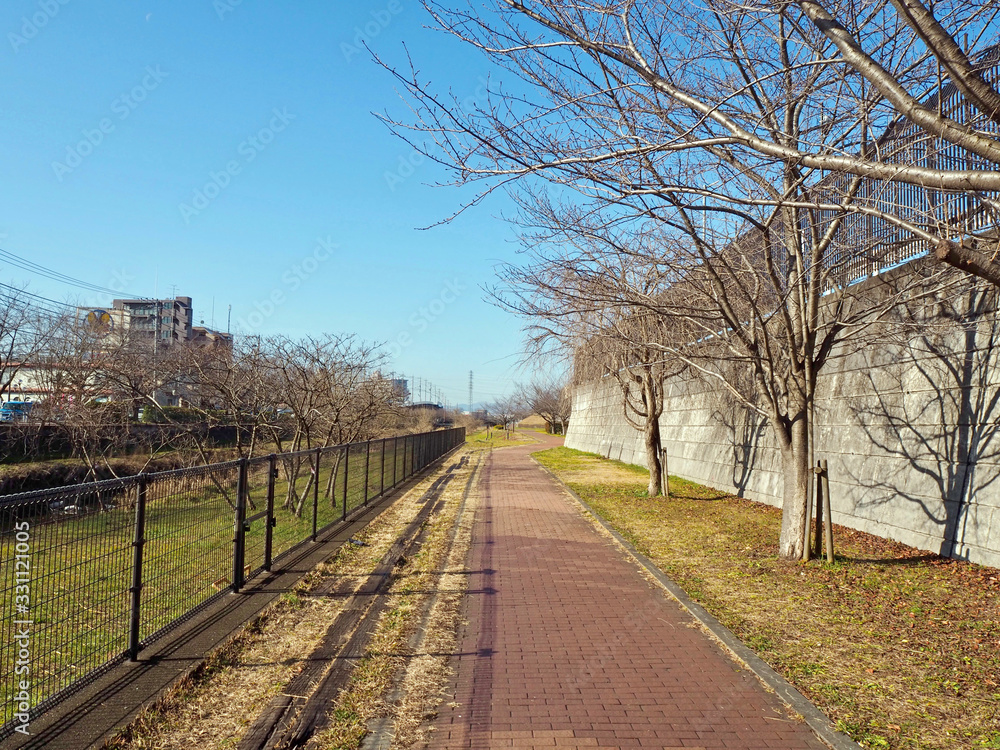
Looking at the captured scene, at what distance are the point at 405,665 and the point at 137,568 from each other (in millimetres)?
2101

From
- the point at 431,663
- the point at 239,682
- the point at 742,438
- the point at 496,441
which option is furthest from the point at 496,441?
the point at 239,682

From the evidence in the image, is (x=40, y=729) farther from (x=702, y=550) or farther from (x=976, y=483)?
(x=976, y=483)

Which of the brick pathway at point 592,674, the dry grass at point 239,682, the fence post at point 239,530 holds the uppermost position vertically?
the fence post at point 239,530

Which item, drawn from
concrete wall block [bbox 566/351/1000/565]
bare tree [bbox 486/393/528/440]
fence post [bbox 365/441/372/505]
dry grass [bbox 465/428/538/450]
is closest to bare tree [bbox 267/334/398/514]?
fence post [bbox 365/441/372/505]

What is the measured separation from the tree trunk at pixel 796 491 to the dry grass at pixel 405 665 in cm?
442

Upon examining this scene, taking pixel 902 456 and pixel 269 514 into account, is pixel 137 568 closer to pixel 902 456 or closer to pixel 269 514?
pixel 269 514

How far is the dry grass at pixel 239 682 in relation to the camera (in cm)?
391

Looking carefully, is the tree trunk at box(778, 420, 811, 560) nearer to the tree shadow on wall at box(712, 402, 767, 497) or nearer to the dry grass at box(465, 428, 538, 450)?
the tree shadow on wall at box(712, 402, 767, 497)

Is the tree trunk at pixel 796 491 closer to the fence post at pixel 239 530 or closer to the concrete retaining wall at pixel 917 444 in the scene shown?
the concrete retaining wall at pixel 917 444

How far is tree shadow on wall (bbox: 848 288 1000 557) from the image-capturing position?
870cm

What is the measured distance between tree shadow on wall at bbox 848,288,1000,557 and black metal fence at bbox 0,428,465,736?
843cm

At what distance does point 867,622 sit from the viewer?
656 centimetres

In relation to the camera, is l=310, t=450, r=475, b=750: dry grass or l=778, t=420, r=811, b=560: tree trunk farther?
l=778, t=420, r=811, b=560: tree trunk

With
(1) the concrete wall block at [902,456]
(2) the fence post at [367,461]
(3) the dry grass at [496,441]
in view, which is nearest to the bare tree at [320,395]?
(2) the fence post at [367,461]
